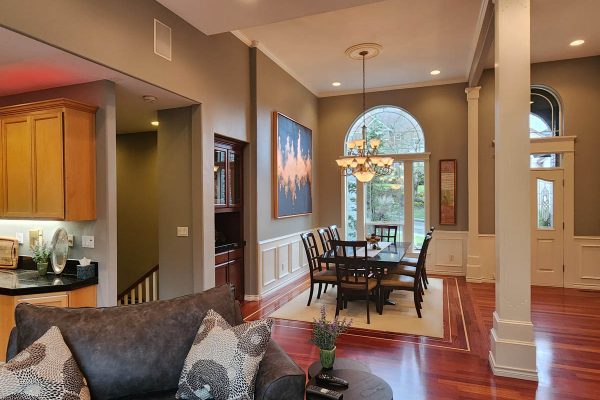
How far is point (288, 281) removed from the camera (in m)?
6.16

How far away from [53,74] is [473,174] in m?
6.33

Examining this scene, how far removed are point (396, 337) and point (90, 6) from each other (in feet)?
13.6

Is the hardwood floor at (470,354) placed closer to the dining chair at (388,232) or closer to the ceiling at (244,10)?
the dining chair at (388,232)

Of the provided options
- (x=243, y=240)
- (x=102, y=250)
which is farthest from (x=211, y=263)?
(x=102, y=250)

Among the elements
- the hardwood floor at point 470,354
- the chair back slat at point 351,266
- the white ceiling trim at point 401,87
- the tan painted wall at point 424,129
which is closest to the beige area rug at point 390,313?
the hardwood floor at point 470,354

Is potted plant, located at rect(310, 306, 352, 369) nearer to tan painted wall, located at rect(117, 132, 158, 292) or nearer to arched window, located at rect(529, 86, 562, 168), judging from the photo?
tan painted wall, located at rect(117, 132, 158, 292)

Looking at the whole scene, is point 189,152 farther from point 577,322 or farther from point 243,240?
point 577,322

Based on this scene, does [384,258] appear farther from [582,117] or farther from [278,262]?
[582,117]

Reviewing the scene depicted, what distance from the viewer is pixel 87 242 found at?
325 cm

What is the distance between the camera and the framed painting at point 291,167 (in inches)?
224

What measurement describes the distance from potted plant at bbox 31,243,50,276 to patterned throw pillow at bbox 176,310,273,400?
2.18 meters

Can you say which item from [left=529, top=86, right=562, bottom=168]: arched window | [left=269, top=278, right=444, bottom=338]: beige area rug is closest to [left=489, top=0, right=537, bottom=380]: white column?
[left=269, top=278, right=444, bottom=338]: beige area rug

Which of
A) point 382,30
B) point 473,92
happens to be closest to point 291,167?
point 382,30

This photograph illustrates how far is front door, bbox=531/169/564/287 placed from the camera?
5770 mm
